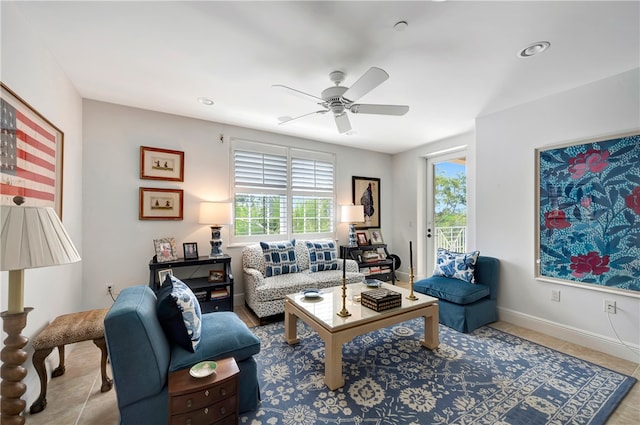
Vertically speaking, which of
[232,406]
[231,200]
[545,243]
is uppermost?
[231,200]

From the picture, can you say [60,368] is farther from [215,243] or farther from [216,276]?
[215,243]

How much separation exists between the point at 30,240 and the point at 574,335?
4.23 meters

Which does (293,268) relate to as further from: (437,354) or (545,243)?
(545,243)

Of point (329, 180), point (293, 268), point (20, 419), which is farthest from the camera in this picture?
point (329, 180)

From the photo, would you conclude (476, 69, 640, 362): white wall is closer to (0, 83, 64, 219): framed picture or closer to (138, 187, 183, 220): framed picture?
(138, 187, 183, 220): framed picture

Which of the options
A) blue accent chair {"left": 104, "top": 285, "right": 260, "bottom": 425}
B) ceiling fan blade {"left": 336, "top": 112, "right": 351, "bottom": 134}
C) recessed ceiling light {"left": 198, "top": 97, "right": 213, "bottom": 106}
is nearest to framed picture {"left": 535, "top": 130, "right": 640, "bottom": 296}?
ceiling fan blade {"left": 336, "top": 112, "right": 351, "bottom": 134}

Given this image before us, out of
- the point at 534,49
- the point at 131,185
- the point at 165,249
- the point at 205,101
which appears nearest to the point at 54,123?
the point at 131,185

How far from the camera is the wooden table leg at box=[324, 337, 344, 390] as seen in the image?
192 cm

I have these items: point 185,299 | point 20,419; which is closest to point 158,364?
point 185,299

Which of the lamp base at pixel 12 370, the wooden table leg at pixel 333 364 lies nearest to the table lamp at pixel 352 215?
the wooden table leg at pixel 333 364

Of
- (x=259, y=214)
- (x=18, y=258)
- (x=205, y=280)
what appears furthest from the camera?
(x=259, y=214)

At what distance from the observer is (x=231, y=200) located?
3.82 metres

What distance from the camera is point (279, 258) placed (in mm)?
3639

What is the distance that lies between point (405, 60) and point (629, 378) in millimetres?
3056
